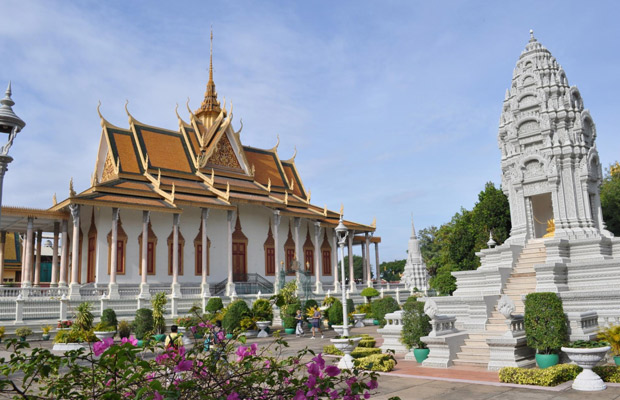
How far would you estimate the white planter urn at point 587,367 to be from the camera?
7535 millimetres

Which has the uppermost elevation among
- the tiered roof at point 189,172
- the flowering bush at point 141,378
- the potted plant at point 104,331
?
the tiered roof at point 189,172

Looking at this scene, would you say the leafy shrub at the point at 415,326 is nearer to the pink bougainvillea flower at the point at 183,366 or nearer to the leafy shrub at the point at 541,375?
the leafy shrub at the point at 541,375

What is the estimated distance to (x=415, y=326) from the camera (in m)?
11.0

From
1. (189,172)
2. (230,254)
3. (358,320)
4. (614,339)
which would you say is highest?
(189,172)

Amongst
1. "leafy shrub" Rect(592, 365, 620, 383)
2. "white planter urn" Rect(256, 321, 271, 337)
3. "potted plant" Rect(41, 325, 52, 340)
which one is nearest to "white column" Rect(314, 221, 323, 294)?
"white planter urn" Rect(256, 321, 271, 337)

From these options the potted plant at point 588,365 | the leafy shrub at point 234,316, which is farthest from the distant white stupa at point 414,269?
the potted plant at point 588,365

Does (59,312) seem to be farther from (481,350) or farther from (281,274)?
(481,350)

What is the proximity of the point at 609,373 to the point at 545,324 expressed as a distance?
1.27 meters

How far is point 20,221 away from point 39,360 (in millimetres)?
25484

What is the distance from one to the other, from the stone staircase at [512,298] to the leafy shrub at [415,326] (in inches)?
32.6

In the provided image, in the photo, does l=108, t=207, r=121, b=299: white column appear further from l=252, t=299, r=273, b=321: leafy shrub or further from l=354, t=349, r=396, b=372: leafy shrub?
l=354, t=349, r=396, b=372: leafy shrub

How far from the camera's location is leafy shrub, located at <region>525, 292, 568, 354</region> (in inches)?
353

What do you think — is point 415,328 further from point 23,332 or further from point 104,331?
point 23,332

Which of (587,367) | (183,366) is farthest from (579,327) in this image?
(183,366)
